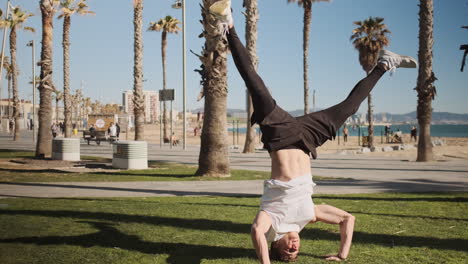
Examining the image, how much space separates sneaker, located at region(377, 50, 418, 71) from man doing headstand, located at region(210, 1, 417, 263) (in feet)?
1.80

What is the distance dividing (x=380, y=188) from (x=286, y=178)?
8.63 metres

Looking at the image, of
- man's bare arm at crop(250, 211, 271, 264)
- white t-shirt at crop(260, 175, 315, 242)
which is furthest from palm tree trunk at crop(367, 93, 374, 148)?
man's bare arm at crop(250, 211, 271, 264)

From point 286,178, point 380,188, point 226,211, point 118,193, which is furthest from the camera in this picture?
point 380,188

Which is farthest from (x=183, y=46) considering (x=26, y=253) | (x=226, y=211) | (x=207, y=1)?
(x=26, y=253)

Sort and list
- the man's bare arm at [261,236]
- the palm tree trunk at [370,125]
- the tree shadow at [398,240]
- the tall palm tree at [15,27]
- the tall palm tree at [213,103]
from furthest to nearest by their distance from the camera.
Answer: the tall palm tree at [15,27] → the palm tree trunk at [370,125] → the tall palm tree at [213,103] → the tree shadow at [398,240] → the man's bare arm at [261,236]

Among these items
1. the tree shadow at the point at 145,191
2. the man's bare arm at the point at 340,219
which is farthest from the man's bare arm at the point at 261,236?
the tree shadow at the point at 145,191

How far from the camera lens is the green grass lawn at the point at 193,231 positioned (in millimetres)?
5305

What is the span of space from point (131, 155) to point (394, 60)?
523 inches

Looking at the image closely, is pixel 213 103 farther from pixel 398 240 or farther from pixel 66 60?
pixel 66 60

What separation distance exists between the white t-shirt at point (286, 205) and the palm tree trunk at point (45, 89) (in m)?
18.6

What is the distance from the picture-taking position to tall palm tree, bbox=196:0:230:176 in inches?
563

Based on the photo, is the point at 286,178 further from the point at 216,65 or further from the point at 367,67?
the point at 367,67

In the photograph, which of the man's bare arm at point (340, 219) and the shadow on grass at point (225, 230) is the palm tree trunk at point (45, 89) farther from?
the man's bare arm at point (340, 219)

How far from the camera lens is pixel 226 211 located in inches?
329
